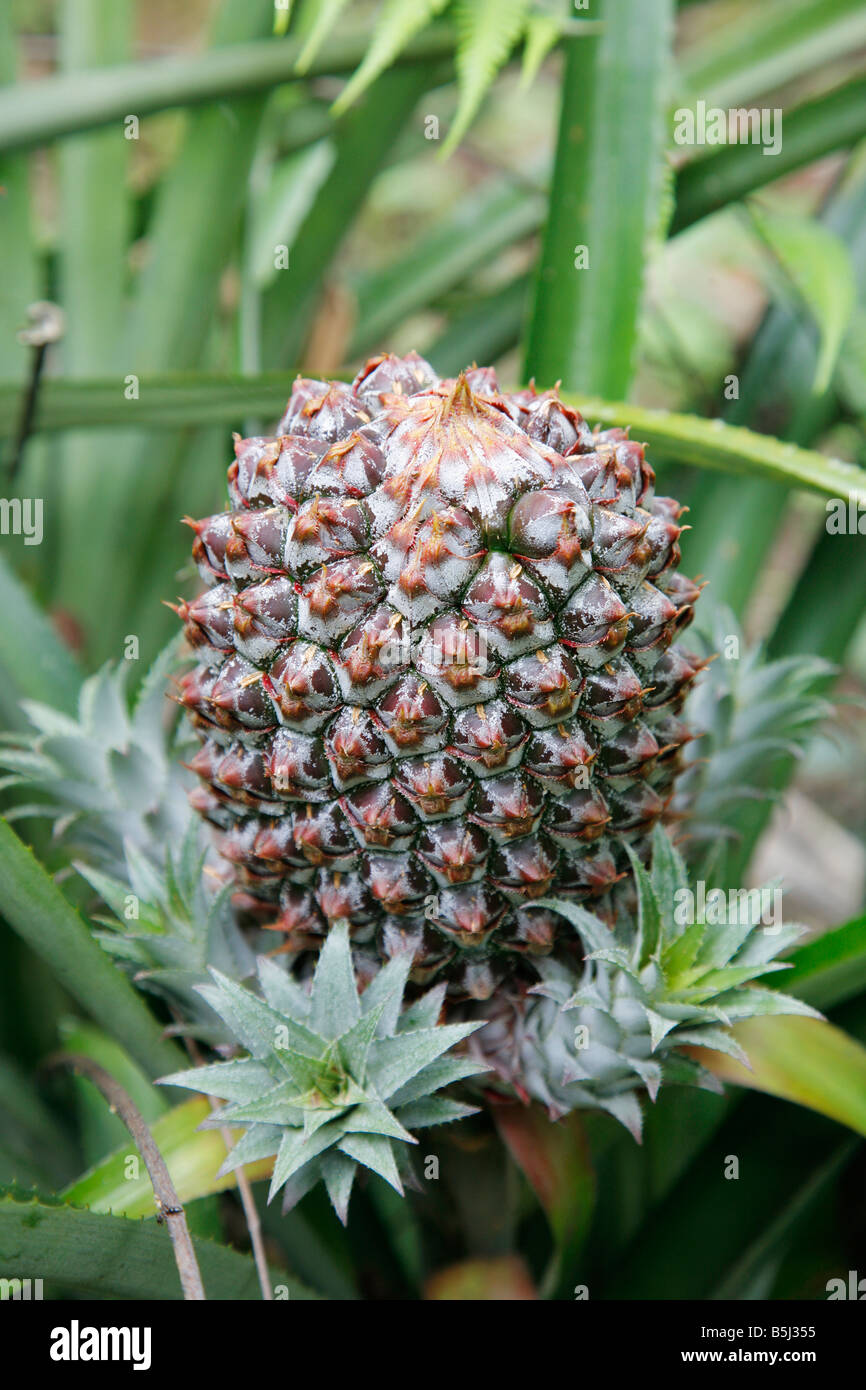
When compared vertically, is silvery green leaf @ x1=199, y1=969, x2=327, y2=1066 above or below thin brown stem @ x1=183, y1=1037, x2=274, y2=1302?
above

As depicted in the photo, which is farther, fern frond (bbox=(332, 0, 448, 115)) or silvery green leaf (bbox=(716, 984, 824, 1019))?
fern frond (bbox=(332, 0, 448, 115))

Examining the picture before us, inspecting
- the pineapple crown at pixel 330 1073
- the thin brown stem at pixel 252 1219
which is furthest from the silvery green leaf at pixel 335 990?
the thin brown stem at pixel 252 1219

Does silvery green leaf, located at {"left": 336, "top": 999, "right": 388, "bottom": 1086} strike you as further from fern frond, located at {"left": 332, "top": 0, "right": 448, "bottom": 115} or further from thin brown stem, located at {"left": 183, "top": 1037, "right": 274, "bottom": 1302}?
fern frond, located at {"left": 332, "top": 0, "right": 448, "bottom": 115}

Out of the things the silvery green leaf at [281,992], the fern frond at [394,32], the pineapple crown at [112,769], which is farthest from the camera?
the fern frond at [394,32]

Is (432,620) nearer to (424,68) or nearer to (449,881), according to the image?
(449,881)

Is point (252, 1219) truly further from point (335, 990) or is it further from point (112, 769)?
point (112, 769)

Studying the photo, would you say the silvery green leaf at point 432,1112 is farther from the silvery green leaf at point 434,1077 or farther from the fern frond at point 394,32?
the fern frond at point 394,32

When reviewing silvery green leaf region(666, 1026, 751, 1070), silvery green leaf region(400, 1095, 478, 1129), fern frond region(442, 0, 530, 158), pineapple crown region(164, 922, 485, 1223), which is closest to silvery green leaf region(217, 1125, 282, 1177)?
pineapple crown region(164, 922, 485, 1223)
